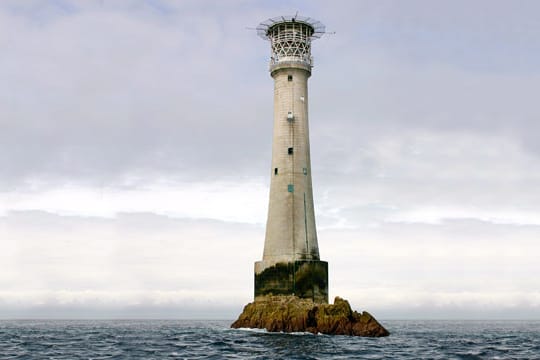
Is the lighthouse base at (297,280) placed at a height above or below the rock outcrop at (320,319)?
above

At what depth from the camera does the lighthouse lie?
214 feet

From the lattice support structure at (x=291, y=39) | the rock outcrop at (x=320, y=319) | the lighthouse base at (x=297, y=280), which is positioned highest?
the lattice support structure at (x=291, y=39)

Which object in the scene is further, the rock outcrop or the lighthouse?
the lighthouse

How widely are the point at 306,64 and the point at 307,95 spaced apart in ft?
11.5

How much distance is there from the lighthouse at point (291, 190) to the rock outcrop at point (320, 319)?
2.97 meters

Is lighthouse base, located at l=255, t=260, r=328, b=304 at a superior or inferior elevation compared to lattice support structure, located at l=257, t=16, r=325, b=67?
inferior

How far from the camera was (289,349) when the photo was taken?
150 ft

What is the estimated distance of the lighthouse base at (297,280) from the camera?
64.6 meters

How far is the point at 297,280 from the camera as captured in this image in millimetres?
64812

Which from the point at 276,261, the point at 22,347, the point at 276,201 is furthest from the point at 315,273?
the point at 22,347

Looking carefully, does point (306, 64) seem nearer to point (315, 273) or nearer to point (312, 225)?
point (312, 225)

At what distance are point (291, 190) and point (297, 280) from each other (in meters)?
9.52

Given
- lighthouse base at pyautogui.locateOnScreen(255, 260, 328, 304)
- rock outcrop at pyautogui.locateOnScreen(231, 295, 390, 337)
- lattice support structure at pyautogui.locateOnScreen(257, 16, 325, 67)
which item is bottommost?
rock outcrop at pyautogui.locateOnScreen(231, 295, 390, 337)

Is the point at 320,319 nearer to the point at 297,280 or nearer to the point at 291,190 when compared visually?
the point at 297,280
